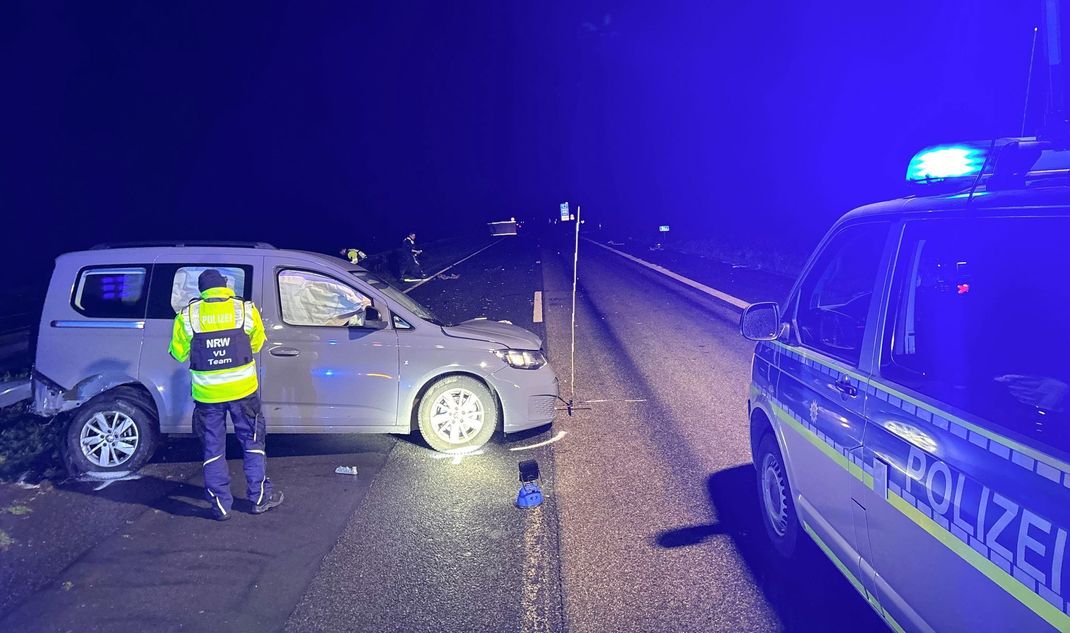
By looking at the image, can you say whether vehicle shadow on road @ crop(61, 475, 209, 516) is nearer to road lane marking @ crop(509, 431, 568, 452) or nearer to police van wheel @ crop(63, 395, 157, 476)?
police van wheel @ crop(63, 395, 157, 476)

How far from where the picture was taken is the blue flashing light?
2842mm

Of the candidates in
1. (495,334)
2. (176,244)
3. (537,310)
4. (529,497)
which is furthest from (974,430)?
(537,310)

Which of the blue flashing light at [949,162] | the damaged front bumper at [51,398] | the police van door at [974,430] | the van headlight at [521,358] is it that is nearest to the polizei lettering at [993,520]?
the police van door at [974,430]

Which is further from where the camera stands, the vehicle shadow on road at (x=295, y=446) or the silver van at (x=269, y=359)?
the vehicle shadow on road at (x=295, y=446)

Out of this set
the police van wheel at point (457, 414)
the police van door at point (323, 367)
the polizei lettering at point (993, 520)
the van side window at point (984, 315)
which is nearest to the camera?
the polizei lettering at point (993, 520)

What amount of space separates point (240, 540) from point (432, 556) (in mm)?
1340

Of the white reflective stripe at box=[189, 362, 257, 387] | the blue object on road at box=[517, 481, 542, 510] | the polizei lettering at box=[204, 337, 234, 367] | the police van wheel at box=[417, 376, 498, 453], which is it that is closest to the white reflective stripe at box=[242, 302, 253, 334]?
the polizei lettering at box=[204, 337, 234, 367]

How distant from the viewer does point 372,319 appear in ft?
19.3

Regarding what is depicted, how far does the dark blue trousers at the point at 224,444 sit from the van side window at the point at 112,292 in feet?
5.40

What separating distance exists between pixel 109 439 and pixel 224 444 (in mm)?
1561

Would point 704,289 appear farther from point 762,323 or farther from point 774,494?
point 762,323

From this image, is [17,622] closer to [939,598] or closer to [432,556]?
[432,556]

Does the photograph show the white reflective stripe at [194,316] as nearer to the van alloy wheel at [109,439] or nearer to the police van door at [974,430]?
the van alloy wheel at [109,439]

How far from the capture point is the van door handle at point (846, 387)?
2.99 m
